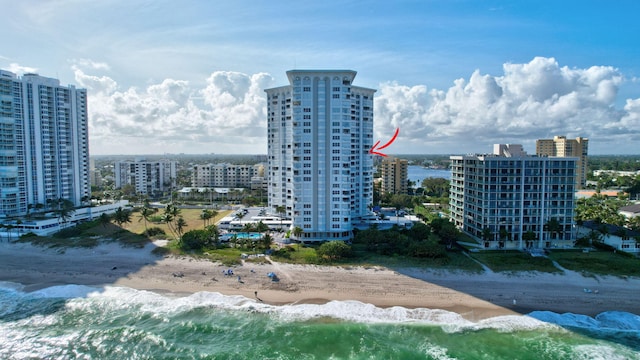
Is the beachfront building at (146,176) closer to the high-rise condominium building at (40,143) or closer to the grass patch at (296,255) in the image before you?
the high-rise condominium building at (40,143)

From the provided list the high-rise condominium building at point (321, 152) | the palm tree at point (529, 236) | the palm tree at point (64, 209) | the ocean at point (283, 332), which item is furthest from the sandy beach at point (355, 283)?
the palm tree at point (64, 209)

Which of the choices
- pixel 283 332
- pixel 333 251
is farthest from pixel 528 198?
pixel 283 332

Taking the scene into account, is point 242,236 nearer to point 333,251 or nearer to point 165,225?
point 333,251

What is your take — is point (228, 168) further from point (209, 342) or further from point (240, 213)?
point (209, 342)

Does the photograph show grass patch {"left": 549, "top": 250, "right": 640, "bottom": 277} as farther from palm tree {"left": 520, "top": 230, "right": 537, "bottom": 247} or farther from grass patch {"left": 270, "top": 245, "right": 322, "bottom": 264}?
grass patch {"left": 270, "top": 245, "right": 322, "bottom": 264}

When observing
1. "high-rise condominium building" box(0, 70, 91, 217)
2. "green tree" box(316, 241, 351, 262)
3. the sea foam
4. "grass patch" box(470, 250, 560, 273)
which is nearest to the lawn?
"high-rise condominium building" box(0, 70, 91, 217)

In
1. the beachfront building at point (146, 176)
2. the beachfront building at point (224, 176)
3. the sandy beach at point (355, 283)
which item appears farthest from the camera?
the beachfront building at point (224, 176)
